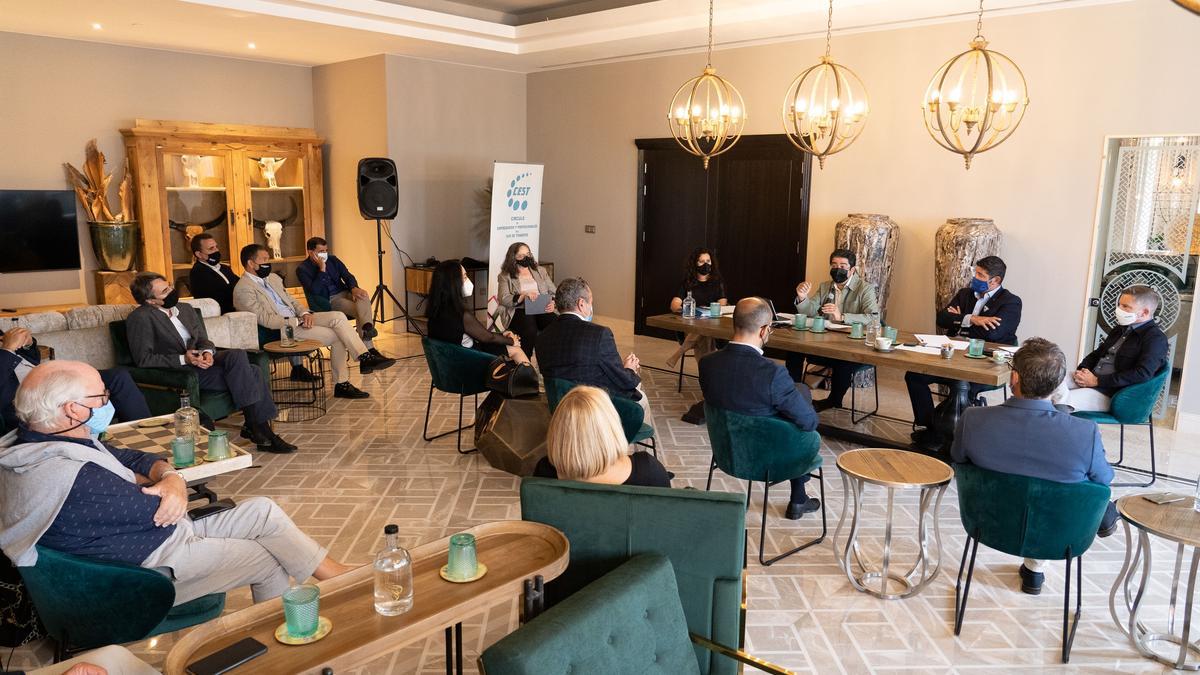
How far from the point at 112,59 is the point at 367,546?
24.6 ft

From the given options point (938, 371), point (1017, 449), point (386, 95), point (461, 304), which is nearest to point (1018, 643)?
point (1017, 449)

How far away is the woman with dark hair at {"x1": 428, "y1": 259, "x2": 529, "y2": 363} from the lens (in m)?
6.23

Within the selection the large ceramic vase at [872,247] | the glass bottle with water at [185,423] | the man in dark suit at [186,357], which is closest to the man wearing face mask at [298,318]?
the man in dark suit at [186,357]

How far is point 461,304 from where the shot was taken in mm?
6238

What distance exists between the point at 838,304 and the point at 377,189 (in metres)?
5.32

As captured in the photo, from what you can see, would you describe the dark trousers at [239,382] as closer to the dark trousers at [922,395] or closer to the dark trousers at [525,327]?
the dark trousers at [525,327]

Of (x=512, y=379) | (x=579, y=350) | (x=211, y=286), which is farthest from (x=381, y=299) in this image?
(x=579, y=350)

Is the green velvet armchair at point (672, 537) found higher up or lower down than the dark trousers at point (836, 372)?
higher up

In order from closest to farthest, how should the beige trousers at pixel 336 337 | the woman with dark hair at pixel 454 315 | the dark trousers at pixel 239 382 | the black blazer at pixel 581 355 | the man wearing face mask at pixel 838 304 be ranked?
the black blazer at pixel 581 355 → the dark trousers at pixel 239 382 → the woman with dark hair at pixel 454 315 → the man wearing face mask at pixel 838 304 → the beige trousers at pixel 336 337

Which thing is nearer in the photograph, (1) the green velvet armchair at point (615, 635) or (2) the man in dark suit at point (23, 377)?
(1) the green velvet armchair at point (615, 635)

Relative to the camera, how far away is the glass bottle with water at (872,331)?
575cm

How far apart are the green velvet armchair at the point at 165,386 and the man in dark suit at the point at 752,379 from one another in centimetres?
337

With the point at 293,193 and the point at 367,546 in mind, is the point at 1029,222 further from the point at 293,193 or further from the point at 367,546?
the point at 293,193

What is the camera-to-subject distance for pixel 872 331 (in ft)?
19.3
